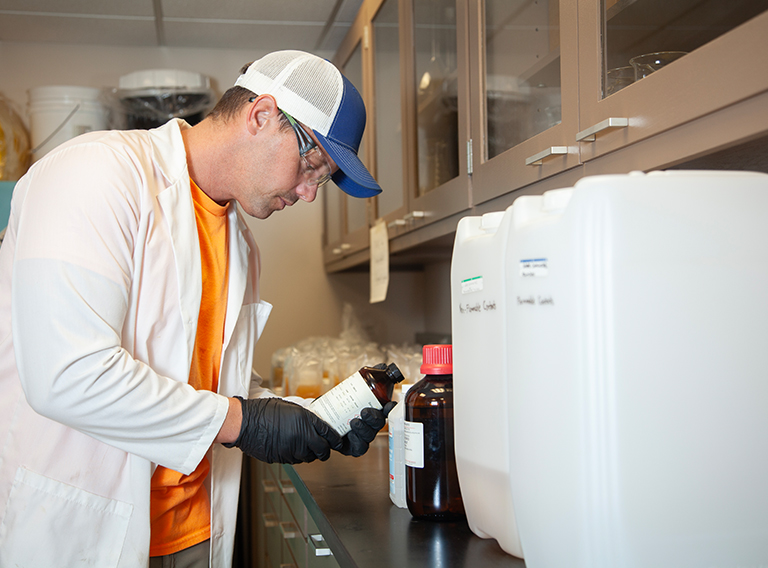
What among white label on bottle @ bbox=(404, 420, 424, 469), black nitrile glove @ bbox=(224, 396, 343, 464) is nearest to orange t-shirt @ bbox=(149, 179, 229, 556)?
black nitrile glove @ bbox=(224, 396, 343, 464)

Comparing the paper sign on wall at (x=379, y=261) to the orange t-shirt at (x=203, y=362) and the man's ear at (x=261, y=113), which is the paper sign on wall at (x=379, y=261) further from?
the man's ear at (x=261, y=113)

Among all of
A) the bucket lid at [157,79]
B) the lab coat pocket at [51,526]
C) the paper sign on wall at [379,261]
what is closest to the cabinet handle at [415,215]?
the paper sign on wall at [379,261]

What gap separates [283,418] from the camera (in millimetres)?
1064

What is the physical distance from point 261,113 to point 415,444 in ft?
2.15

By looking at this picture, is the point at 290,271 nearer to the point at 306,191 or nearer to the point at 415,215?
the point at 415,215

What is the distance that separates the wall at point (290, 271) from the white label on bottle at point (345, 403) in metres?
1.76

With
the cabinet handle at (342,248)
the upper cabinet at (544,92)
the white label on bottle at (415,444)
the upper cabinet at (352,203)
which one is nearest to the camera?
the upper cabinet at (544,92)

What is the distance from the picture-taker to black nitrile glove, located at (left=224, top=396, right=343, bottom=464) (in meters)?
1.06

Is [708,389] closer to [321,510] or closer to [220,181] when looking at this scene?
[321,510]

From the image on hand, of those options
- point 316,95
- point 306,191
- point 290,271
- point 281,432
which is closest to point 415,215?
point 306,191

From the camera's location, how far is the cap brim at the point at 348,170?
119 cm

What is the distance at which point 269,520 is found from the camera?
6.89 feet

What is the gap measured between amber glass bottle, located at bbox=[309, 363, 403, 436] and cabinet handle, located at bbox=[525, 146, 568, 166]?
0.41m

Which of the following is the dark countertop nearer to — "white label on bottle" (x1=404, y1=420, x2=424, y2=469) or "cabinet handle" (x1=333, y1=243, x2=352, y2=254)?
"white label on bottle" (x1=404, y1=420, x2=424, y2=469)
